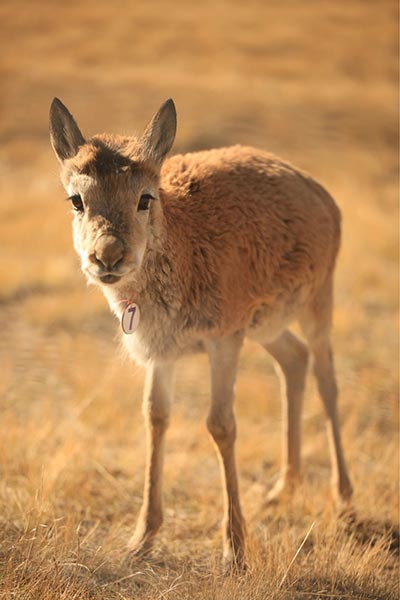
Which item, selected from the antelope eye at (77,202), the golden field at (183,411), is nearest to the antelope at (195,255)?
the antelope eye at (77,202)

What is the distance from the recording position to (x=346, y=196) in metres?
19.3

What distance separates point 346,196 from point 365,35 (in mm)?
21993

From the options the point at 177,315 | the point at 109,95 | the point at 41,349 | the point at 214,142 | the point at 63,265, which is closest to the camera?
the point at 177,315

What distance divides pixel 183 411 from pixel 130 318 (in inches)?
150

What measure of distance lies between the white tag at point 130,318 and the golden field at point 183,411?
894 millimetres

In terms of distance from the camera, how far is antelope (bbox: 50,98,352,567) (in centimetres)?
440

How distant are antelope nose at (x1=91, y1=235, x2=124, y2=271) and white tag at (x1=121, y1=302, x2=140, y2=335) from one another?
734mm

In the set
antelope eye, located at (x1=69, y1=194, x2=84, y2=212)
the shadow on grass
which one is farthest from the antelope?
the shadow on grass

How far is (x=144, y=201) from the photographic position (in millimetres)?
4516

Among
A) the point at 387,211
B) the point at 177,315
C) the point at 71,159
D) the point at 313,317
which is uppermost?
the point at 71,159

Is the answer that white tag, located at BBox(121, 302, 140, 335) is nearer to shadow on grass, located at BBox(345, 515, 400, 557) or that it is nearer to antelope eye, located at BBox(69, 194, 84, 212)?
antelope eye, located at BBox(69, 194, 84, 212)

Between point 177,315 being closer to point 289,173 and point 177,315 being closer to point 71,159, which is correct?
point 71,159

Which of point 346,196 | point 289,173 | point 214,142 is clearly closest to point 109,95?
point 214,142

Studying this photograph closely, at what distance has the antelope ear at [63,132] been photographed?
15.4 feet
